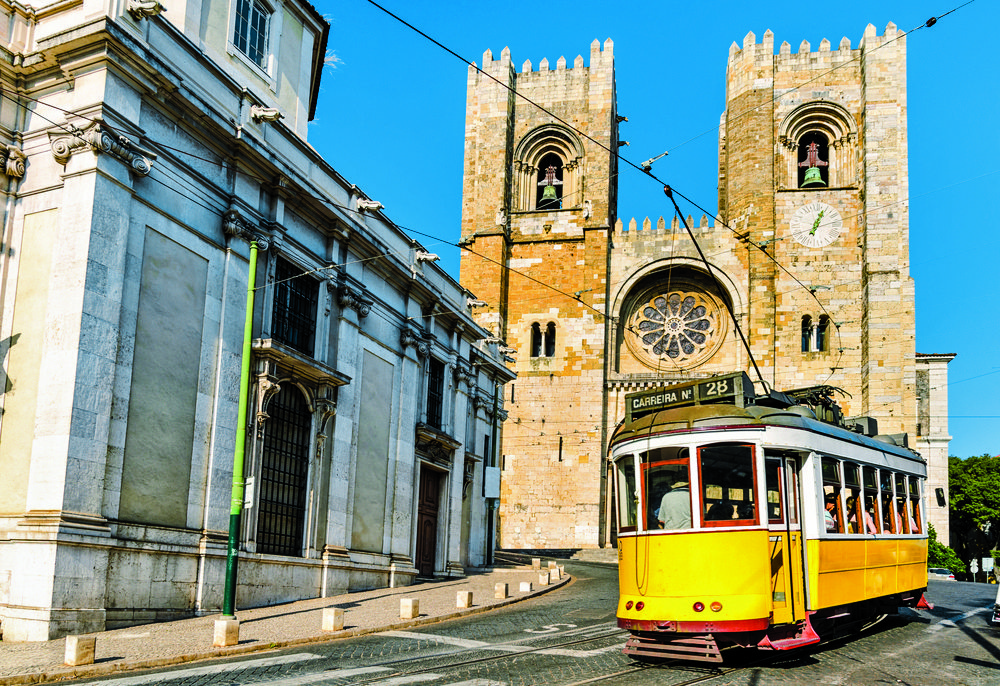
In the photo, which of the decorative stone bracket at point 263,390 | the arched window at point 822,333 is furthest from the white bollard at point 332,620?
the arched window at point 822,333

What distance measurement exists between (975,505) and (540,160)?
121ft

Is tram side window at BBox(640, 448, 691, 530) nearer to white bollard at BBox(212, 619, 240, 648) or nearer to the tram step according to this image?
the tram step

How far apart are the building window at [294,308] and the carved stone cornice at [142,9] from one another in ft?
17.5

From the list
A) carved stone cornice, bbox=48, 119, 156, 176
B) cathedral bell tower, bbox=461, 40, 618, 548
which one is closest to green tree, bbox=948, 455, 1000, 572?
cathedral bell tower, bbox=461, 40, 618, 548

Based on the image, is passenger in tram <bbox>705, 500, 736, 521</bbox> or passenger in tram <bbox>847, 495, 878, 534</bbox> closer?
passenger in tram <bbox>705, 500, 736, 521</bbox>

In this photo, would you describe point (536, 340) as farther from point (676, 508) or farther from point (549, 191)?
point (676, 508)

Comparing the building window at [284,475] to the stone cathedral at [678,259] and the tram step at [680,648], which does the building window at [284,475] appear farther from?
the stone cathedral at [678,259]

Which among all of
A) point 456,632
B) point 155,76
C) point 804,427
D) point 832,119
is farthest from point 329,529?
point 832,119

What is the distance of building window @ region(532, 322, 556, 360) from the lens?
44.7 metres

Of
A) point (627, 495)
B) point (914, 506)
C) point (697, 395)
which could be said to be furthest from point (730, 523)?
point (914, 506)

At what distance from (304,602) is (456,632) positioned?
15.3ft

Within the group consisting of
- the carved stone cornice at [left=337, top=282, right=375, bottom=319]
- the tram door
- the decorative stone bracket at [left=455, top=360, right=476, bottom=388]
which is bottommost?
the tram door

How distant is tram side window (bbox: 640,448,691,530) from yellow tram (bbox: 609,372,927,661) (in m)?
0.01

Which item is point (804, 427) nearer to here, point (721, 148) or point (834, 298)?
point (834, 298)
